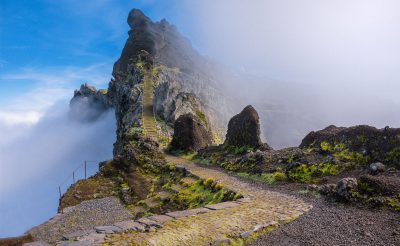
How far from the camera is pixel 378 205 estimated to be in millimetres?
16109

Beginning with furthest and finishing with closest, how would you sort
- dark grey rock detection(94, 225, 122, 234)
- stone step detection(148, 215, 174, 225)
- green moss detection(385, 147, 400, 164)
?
green moss detection(385, 147, 400, 164) < stone step detection(148, 215, 174, 225) < dark grey rock detection(94, 225, 122, 234)

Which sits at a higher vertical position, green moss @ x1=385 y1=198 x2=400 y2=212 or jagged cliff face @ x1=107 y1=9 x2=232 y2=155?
jagged cliff face @ x1=107 y1=9 x2=232 y2=155

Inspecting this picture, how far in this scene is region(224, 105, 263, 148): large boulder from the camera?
3906 cm

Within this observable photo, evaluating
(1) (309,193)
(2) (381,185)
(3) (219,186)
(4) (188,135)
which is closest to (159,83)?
(4) (188,135)

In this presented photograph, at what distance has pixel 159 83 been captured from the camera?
A: 9038 cm

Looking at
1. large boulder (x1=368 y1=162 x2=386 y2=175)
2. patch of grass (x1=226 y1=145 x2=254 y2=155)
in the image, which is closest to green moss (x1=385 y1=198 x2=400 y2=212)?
large boulder (x1=368 y1=162 x2=386 y2=175)

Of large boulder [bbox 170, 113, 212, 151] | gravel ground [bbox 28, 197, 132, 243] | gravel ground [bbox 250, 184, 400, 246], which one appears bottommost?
gravel ground [bbox 28, 197, 132, 243]

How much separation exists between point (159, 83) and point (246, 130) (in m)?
54.1

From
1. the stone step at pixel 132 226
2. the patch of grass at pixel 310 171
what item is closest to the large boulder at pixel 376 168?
the patch of grass at pixel 310 171

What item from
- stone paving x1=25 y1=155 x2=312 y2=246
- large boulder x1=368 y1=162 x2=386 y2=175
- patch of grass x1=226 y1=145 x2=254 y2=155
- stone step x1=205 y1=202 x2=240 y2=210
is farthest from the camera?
patch of grass x1=226 y1=145 x2=254 y2=155

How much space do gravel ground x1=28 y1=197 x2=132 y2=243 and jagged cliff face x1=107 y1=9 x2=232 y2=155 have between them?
870 inches

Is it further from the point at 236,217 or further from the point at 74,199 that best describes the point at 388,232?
the point at 74,199

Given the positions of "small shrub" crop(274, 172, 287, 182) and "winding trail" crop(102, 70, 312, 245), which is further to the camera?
"small shrub" crop(274, 172, 287, 182)

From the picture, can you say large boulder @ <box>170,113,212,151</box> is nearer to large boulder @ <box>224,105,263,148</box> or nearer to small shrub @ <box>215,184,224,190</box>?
large boulder @ <box>224,105,263,148</box>
